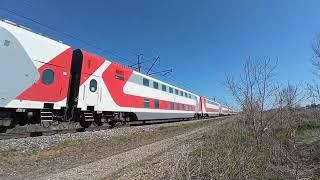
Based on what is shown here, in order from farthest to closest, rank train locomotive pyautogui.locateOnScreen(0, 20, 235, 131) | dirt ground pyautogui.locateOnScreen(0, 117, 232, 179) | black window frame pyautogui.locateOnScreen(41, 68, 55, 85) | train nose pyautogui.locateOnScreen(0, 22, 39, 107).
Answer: black window frame pyautogui.locateOnScreen(41, 68, 55, 85) → train locomotive pyautogui.locateOnScreen(0, 20, 235, 131) → train nose pyautogui.locateOnScreen(0, 22, 39, 107) → dirt ground pyautogui.locateOnScreen(0, 117, 232, 179)

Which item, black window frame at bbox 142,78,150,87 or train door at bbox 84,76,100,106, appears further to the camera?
black window frame at bbox 142,78,150,87

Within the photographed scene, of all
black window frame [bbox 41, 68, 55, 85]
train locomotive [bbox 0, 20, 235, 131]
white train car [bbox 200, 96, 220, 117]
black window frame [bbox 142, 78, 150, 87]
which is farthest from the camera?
white train car [bbox 200, 96, 220, 117]

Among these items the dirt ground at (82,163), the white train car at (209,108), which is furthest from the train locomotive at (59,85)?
the white train car at (209,108)

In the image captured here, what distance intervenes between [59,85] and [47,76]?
→ 0.86 meters

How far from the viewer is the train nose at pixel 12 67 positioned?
10.9 m

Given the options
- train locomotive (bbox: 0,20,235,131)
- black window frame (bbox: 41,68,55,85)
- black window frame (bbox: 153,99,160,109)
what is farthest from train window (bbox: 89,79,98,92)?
black window frame (bbox: 153,99,160,109)

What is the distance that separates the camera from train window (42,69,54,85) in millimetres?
12688

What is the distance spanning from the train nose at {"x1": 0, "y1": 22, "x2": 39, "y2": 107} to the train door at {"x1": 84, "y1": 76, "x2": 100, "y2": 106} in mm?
3784

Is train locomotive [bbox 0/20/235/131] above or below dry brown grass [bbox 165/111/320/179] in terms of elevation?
above

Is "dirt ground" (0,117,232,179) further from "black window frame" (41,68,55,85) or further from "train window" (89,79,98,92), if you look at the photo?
"train window" (89,79,98,92)

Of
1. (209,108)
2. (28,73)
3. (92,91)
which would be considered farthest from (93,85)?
(209,108)

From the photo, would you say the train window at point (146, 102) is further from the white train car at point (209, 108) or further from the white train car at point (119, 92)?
the white train car at point (209, 108)

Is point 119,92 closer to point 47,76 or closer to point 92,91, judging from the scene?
point 92,91

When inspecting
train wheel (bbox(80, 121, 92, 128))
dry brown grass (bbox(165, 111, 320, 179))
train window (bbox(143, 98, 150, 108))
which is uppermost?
train window (bbox(143, 98, 150, 108))
